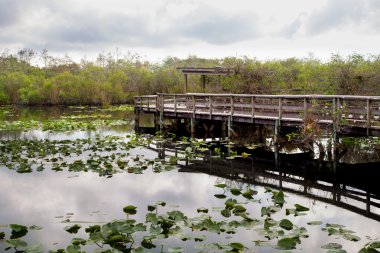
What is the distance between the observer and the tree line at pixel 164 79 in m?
24.8

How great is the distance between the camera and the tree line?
24750 mm

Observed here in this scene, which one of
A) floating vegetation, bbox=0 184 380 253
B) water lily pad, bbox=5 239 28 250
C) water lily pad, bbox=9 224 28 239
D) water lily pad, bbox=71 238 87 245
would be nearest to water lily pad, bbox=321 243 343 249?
floating vegetation, bbox=0 184 380 253

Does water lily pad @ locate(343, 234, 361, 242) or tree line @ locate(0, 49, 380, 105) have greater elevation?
tree line @ locate(0, 49, 380, 105)

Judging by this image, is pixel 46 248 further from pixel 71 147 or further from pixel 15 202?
pixel 71 147

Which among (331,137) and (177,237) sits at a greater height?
(331,137)

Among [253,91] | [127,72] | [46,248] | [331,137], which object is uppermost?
[127,72]

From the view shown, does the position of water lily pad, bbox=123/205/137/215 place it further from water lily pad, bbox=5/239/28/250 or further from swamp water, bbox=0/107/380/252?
water lily pad, bbox=5/239/28/250

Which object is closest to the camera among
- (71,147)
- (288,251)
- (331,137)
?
(288,251)

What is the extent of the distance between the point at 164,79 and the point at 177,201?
45.2m

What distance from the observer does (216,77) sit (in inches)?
1212

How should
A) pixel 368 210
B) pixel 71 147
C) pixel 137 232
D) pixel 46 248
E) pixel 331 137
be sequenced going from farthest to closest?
pixel 71 147 < pixel 331 137 < pixel 368 210 < pixel 137 232 < pixel 46 248

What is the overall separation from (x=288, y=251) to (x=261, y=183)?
5.34m

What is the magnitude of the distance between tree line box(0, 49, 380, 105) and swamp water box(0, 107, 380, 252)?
310 inches

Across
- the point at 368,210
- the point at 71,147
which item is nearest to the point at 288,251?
the point at 368,210
